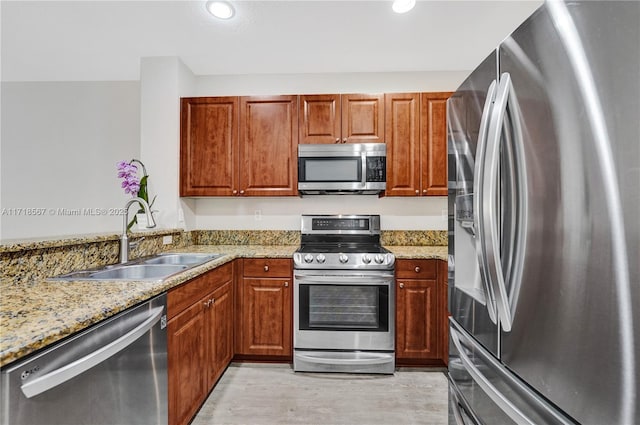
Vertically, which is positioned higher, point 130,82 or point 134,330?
point 130,82

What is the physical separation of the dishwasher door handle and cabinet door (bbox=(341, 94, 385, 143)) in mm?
2038

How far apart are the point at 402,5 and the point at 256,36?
1083 mm

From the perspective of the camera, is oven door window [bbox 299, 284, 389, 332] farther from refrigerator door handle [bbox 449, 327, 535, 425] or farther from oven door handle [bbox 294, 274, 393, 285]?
refrigerator door handle [bbox 449, 327, 535, 425]

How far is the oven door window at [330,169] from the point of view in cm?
261

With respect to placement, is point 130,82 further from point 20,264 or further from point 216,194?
point 20,264

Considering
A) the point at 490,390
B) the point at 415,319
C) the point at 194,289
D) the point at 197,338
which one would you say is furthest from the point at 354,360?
the point at 490,390

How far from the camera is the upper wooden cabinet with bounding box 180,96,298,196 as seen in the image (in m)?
2.71

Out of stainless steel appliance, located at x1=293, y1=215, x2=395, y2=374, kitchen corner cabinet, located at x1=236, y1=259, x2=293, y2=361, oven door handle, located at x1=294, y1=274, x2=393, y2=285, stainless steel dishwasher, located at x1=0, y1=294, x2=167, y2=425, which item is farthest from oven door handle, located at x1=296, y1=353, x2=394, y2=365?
stainless steel dishwasher, located at x1=0, y1=294, x2=167, y2=425

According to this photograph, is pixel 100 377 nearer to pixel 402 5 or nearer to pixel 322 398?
pixel 322 398

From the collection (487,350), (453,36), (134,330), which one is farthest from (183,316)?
(453,36)

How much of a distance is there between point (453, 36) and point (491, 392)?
2.44 metres

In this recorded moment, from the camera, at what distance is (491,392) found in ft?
3.14

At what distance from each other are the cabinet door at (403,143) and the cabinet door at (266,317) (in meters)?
1.27

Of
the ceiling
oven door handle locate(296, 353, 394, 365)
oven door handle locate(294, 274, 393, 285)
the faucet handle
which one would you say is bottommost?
oven door handle locate(296, 353, 394, 365)
